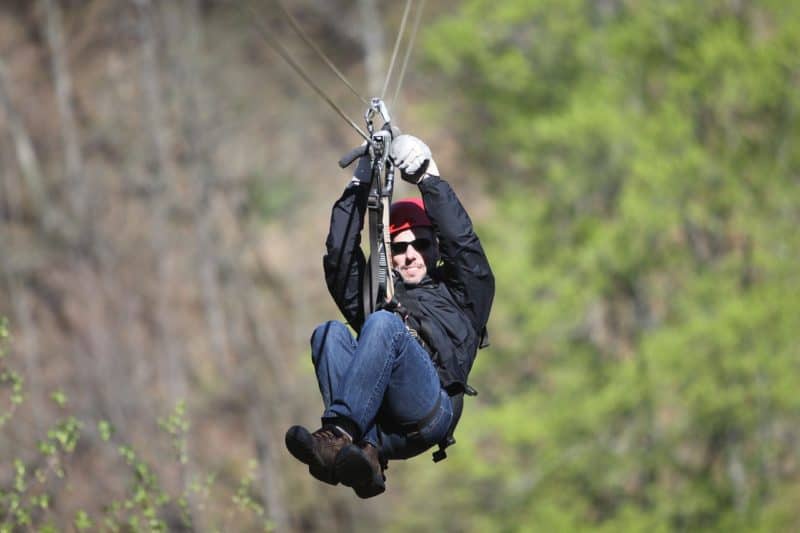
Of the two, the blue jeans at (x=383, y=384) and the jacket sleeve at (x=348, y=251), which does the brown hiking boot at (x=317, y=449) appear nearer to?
the blue jeans at (x=383, y=384)

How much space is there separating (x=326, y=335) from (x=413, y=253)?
516 millimetres

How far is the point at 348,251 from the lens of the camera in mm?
5289

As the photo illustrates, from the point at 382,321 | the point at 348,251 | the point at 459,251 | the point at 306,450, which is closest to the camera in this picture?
the point at 306,450

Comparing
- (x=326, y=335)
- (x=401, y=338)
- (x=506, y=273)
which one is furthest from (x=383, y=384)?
(x=506, y=273)

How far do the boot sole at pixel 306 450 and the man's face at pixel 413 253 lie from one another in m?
0.93

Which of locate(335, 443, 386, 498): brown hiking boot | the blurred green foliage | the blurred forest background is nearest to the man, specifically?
locate(335, 443, 386, 498): brown hiking boot

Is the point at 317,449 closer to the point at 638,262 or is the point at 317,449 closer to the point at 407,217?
the point at 407,217

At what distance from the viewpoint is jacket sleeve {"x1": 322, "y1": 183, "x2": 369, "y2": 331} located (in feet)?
17.3

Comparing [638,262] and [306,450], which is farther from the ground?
[638,262]

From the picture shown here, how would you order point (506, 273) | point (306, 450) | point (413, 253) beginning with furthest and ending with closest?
1. point (506, 273)
2. point (413, 253)
3. point (306, 450)

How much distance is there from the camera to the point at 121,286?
21.0 metres

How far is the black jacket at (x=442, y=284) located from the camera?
16.9ft

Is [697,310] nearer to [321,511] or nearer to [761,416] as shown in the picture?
[761,416]

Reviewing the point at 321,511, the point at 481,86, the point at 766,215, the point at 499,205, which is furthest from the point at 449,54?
the point at 321,511
